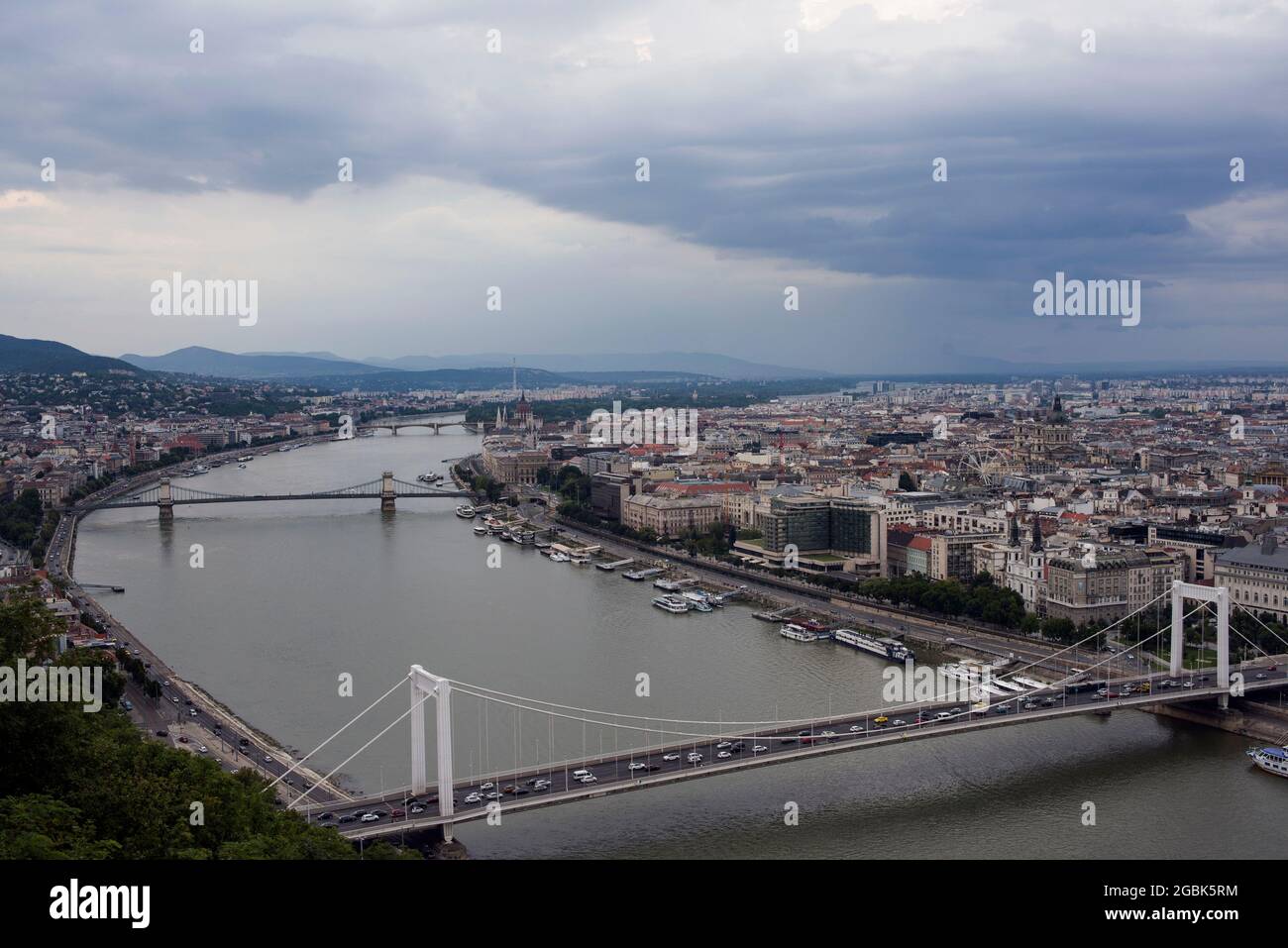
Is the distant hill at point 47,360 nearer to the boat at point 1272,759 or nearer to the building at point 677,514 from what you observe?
the building at point 677,514

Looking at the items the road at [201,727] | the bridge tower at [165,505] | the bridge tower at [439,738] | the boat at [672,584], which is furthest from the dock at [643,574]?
the bridge tower at [165,505]

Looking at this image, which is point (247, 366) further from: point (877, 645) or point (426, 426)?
point (877, 645)

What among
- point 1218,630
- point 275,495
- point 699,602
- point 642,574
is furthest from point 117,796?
point 275,495

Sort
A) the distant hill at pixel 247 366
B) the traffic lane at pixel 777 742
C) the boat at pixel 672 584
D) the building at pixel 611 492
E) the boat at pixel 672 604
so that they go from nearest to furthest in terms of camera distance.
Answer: the traffic lane at pixel 777 742 < the boat at pixel 672 604 < the boat at pixel 672 584 < the building at pixel 611 492 < the distant hill at pixel 247 366

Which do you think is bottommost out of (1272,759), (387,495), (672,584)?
(1272,759)

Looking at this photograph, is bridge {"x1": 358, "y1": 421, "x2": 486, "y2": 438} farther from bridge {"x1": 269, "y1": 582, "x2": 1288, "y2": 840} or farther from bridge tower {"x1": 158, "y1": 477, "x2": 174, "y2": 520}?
bridge {"x1": 269, "y1": 582, "x2": 1288, "y2": 840}
